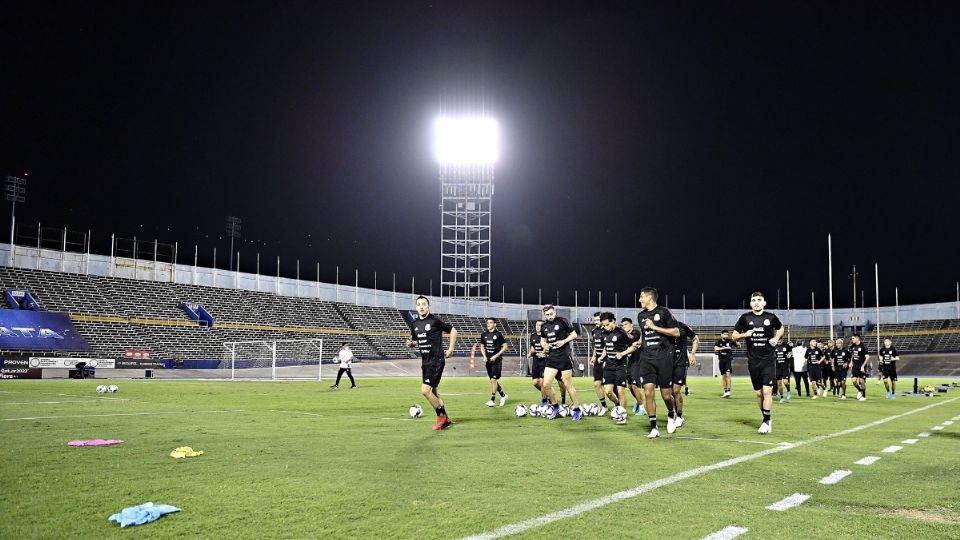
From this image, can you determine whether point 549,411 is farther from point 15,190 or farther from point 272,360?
point 15,190

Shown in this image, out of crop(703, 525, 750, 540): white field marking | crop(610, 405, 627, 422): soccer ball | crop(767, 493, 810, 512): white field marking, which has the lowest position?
crop(610, 405, 627, 422): soccer ball

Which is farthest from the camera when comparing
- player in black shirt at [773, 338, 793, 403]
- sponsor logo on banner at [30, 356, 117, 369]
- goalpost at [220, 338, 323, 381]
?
goalpost at [220, 338, 323, 381]

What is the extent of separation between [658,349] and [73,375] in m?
36.8

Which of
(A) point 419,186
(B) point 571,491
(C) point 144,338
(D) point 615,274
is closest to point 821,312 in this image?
(D) point 615,274

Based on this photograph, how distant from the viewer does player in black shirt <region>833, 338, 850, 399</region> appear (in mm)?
26141

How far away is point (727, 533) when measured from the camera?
191 inches

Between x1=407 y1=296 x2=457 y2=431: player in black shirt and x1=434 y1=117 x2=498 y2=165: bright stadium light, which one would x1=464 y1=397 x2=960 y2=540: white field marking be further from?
x1=434 y1=117 x2=498 y2=165: bright stadium light

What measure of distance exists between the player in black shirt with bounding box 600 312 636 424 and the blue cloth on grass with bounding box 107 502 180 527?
10.5 metres

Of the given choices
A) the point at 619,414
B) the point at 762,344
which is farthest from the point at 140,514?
the point at 762,344

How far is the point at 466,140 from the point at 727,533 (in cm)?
6831

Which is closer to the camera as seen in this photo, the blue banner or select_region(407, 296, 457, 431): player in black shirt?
select_region(407, 296, 457, 431): player in black shirt

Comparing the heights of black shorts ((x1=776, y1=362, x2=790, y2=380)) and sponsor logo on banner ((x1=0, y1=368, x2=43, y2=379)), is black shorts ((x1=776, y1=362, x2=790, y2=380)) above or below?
above

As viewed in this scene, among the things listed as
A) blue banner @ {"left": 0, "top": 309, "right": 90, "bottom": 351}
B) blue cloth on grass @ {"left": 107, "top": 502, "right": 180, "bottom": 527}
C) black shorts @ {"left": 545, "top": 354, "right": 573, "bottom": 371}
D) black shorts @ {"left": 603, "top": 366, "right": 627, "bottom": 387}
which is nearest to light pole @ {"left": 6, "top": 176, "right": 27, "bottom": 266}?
blue banner @ {"left": 0, "top": 309, "right": 90, "bottom": 351}

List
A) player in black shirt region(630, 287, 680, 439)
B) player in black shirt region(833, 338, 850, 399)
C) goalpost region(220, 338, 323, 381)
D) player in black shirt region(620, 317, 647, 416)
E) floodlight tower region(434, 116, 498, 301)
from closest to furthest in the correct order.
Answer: player in black shirt region(630, 287, 680, 439), player in black shirt region(620, 317, 647, 416), player in black shirt region(833, 338, 850, 399), goalpost region(220, 338, 323, 381), floodlight tower region(434, 116, 498, 301)
